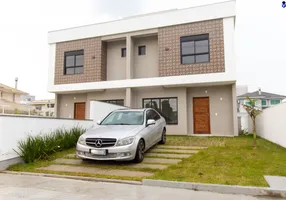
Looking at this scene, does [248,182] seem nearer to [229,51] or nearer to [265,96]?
[229,51]

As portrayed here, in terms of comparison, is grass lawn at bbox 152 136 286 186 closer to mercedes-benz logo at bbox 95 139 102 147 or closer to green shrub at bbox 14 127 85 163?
mercedes-benz logo at bbox 95 139 102 147

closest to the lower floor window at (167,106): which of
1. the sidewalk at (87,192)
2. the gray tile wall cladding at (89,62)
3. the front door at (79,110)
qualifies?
the gray tile wall cladding at (89,62)

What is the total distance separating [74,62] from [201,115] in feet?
34.2

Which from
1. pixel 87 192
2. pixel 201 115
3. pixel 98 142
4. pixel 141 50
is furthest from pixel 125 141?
pixel 141 50

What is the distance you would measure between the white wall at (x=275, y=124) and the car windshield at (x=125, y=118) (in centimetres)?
562

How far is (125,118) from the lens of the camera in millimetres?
8633

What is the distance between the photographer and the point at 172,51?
614 inches

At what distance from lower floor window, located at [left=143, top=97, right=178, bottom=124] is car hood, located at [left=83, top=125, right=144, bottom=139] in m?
8.30

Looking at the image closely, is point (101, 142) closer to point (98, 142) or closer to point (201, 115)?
point (98, 142)

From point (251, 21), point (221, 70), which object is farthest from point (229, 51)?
→ point (251, 21)

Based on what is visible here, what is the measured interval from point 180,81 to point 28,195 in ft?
38.3

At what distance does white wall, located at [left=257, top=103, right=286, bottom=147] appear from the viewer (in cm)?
940

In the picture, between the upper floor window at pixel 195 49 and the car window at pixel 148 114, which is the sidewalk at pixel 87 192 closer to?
the car window at pixel 148 114

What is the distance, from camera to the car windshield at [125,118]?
8.30 meters
